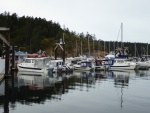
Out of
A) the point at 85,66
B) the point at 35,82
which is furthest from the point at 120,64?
the point at 35,82

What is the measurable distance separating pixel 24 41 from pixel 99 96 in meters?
81.8

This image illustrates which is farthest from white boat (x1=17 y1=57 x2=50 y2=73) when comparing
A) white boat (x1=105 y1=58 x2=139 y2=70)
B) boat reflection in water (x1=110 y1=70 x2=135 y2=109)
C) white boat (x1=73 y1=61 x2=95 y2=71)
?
white boat (x1=105 y1=58 x2=139 y2=70)

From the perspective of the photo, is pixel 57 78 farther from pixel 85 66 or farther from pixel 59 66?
pixel 85 66

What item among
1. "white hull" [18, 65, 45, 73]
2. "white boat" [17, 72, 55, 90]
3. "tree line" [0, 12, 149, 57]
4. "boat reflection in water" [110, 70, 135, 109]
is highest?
"tree line" [0, 12, 149, 57]

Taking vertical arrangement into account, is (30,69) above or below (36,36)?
below

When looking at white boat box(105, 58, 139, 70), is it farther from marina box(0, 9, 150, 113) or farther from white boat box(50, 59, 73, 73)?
white boat box(50, 59, 73, 73)

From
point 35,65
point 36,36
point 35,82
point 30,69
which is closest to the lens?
point 35,82

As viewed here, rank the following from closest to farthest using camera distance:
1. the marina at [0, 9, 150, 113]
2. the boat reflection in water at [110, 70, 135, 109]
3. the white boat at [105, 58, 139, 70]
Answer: the marina at [0, 9, 150, 113]
the boat reflection in water at [110, 70, 135, 109]
the white boat at [105, 58, 139, 70]

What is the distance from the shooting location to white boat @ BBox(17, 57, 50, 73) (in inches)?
1987

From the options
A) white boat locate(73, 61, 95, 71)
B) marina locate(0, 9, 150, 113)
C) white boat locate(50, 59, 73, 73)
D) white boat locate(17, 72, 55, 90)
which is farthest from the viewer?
white boat locate(73, 61, 95, 71)

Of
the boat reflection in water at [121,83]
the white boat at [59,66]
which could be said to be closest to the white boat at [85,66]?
the white boat at [59,66]

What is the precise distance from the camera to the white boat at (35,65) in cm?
5048

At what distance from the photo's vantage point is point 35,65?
51.6 m

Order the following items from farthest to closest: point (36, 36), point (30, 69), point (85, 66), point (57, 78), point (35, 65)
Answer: point (36, 36)
point (85, 66)
point (30, 69)
point (35, 65)
point (57, 78)
